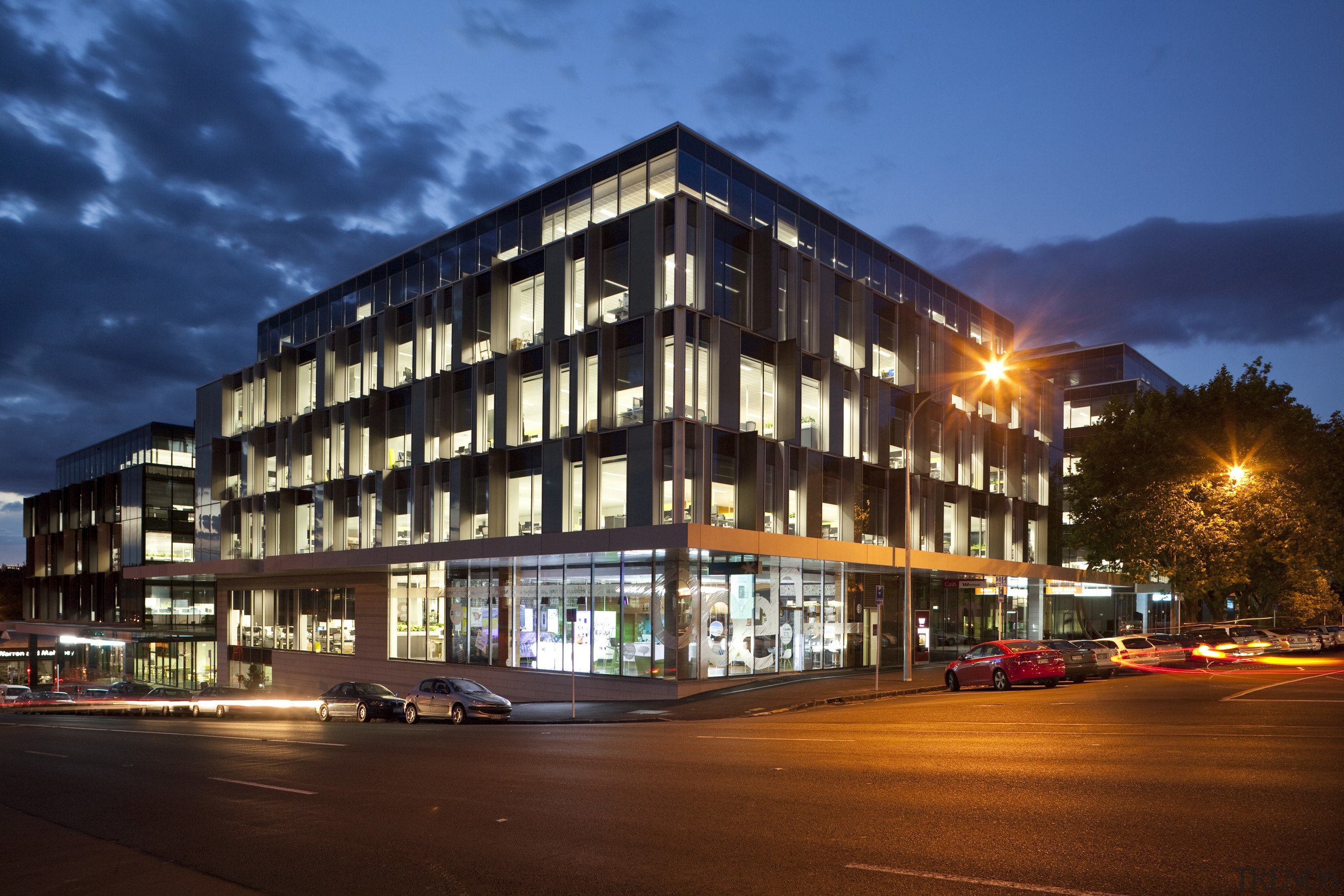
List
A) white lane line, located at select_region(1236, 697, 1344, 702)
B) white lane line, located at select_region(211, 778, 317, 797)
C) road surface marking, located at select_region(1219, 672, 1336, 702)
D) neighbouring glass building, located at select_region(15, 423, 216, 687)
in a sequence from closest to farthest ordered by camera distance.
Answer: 1. white lane line, located at select_region(211, 778, 317, 797)
2. white lane line, located at select_region(1236, 697, 1344, 702)
3. road surface marking, located at select_region(1219, 672, 1336, 702)
4. neighbouring glass building, located at select_region(15, 423, 216, 687)

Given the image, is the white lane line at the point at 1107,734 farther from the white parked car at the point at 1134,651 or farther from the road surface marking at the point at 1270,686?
the white parked car at the point at 1134,651

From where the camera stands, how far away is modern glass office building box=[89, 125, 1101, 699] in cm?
3434

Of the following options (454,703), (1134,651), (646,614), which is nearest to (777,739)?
(454,703)

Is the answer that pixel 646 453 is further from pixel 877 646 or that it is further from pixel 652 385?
pixel 877 646

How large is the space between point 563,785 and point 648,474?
20051 millimetres

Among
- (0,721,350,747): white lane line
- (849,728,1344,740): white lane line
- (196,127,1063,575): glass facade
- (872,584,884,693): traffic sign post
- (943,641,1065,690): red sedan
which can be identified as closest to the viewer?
(849,728,1344,740): white lane line

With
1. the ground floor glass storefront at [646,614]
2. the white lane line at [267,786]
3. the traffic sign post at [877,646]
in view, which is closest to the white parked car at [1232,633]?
the traffic sign post at [877,646]

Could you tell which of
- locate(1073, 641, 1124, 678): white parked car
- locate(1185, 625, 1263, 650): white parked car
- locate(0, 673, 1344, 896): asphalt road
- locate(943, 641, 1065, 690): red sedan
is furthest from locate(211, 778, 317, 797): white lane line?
locate(1185, 625, 1263, 650): white parked car

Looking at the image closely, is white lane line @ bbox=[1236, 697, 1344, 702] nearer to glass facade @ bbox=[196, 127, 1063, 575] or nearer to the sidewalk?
the sidewalk

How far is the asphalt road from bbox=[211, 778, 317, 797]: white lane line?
0.22 ft

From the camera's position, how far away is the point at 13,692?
203 feet

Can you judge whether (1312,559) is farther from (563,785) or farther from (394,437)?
(563,785)

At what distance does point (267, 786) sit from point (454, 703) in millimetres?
15806

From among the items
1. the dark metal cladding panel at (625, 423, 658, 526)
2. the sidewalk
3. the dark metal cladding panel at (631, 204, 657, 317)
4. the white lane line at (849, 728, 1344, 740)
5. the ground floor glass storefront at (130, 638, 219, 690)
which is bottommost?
the ground floor glass storefront at (130, 638, 219, 690)
